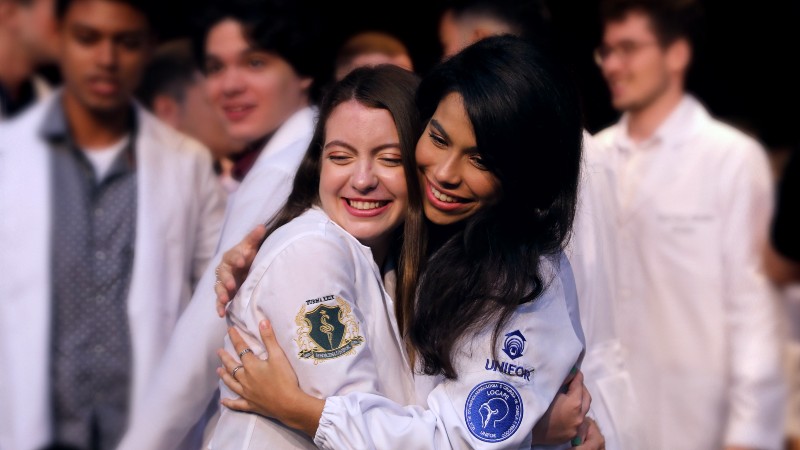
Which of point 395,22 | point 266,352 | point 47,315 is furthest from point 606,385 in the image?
point 395,22

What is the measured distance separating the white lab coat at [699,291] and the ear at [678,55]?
250mm

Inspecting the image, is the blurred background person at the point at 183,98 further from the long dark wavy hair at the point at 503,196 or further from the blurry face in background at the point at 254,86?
the long dark wavy hair at the point at 503,196

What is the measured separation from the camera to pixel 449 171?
2766mm

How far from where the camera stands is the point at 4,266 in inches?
162

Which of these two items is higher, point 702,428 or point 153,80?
point 153,80

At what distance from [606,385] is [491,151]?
1.01m

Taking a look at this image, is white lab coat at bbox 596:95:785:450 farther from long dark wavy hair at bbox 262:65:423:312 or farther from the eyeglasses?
long dark wavy hair at bbox 262:65:423:312

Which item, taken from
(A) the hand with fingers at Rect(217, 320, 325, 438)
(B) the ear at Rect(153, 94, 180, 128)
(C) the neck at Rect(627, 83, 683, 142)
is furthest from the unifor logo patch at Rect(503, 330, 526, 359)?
(B) the ear at Rect(153, 94, 180, 128)

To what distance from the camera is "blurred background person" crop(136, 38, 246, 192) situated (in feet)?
17.4

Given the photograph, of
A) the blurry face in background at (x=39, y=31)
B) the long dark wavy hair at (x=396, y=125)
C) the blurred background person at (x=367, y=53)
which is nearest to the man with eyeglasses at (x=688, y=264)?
the blurred background person at (x=367, y=53)

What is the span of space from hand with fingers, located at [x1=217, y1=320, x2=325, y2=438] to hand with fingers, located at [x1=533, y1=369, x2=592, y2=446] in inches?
21.9

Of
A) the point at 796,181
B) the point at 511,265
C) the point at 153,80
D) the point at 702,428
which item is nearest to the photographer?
the point at 796,181

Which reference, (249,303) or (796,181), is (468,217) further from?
(796,181)

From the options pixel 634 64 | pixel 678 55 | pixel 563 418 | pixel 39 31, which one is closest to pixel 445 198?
pixel 563 418
